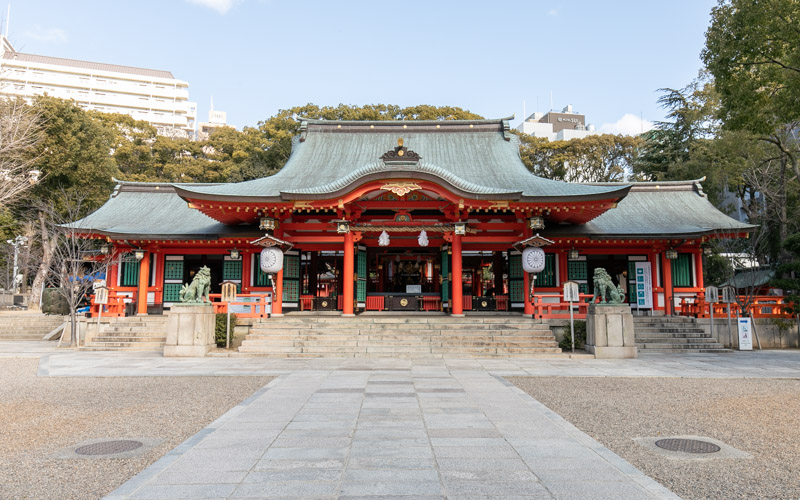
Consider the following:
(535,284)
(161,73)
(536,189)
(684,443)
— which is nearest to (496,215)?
A: (536,189)

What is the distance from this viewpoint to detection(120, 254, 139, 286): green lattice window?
1881 cm

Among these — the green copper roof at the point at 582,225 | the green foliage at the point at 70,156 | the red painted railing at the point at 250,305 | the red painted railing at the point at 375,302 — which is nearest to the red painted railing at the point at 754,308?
the green copper roof at the point at 582,225

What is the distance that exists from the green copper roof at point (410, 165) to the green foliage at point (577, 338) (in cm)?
385

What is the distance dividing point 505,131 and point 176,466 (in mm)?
21148

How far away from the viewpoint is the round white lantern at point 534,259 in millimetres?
15031

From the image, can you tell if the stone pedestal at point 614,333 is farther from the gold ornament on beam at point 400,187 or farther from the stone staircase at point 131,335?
the stone staircase at point 131,335

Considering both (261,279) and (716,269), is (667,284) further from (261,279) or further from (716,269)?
(261,279)

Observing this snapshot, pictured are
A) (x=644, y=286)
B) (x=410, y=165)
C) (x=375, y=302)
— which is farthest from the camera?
(x=375, y=302)

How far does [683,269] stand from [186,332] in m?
17.2

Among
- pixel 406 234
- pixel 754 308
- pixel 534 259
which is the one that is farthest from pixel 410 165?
pixel 754 308

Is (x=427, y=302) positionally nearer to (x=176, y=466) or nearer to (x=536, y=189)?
(x=536, y=189)

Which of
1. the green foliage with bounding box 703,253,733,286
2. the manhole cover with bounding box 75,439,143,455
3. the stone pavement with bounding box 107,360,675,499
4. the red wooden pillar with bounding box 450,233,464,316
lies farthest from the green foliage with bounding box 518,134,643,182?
the manhole cover with bounding box 75,439,143,455

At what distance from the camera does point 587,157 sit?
1426 inches

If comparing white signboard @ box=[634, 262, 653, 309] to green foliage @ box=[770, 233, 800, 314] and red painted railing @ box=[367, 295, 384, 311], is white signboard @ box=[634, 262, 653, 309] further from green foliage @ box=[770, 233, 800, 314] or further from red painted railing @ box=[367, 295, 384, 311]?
red painted railing @ box=[367, 295, 384, 311]
